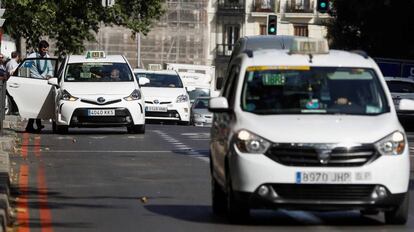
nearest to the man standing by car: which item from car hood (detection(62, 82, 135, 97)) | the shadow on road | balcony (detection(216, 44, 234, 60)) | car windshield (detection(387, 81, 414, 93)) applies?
car hood (detection(62, 82, 135, 97))

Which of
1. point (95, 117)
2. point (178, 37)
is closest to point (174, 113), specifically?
point (95, 117)

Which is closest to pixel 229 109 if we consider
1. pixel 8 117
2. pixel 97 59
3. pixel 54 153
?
pixel 54 153

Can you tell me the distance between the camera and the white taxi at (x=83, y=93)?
27.7m

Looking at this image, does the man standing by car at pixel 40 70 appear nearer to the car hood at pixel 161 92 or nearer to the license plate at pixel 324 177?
the car hood at pixel 161 92

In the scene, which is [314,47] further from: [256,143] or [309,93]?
[256,143]

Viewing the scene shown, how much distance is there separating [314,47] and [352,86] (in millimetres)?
630

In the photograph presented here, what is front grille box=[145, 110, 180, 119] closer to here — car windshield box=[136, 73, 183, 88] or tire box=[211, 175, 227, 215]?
car windshield box=[136, 73, 183, 88]

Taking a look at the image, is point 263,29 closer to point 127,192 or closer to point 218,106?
point 127,192

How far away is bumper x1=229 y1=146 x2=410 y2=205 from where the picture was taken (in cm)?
1217

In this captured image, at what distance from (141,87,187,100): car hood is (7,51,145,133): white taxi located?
469 inches

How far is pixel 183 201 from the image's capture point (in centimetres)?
1529

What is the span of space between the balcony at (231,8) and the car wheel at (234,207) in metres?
80.5

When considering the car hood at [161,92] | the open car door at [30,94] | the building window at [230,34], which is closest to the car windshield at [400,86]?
the car hood at [161,92]

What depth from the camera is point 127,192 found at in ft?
53.6
